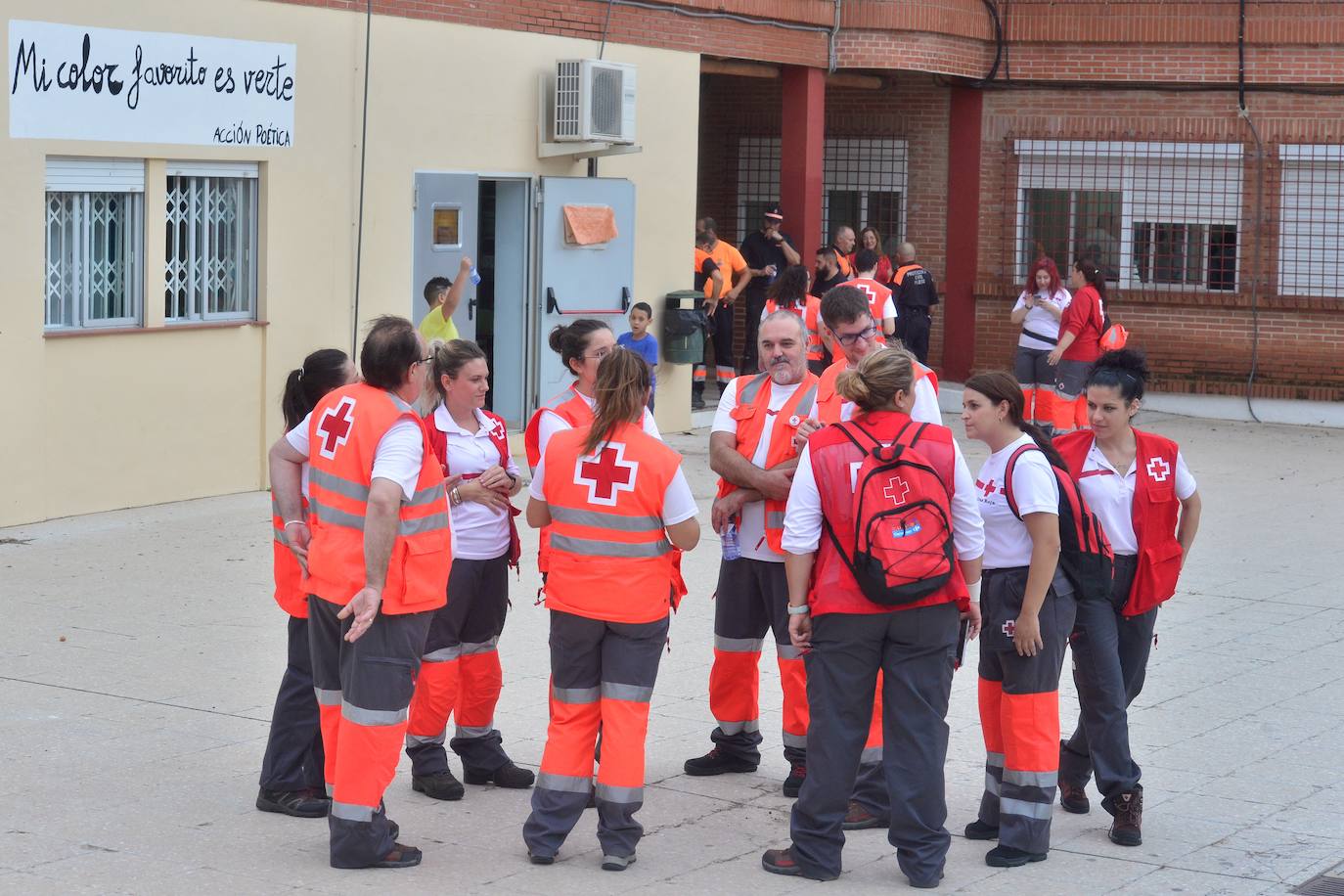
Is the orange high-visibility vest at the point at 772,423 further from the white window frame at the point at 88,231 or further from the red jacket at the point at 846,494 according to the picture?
the white window frame at the point at 88,231

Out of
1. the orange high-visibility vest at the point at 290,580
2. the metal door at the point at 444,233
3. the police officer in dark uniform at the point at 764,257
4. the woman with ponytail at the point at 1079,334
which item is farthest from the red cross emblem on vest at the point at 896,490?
the police officer in dark uniform at the point at 764,257

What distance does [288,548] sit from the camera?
5.91 m

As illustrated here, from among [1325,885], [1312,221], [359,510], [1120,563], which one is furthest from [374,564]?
[1312,221]

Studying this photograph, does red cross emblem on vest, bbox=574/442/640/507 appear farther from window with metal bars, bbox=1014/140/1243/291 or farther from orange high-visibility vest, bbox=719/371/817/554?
window with metal bars, bbox=1014/140/1243/291

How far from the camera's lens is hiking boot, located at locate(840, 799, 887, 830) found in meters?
6.00

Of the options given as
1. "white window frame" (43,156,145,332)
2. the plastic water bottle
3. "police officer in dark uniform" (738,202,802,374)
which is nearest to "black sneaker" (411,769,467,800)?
the plastic water bottle

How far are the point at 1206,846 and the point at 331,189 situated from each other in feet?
29.6

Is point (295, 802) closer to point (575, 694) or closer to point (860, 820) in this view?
point (575, 694)

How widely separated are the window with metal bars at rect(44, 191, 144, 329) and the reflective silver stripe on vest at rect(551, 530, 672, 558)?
22.4 feet

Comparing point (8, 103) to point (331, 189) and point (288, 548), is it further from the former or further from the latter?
point (288, 548)

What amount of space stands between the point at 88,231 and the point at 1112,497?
25.6 ft

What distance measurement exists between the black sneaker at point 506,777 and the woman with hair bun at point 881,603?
4.11 feet

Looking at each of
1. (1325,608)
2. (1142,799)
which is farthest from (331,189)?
(1142,799)

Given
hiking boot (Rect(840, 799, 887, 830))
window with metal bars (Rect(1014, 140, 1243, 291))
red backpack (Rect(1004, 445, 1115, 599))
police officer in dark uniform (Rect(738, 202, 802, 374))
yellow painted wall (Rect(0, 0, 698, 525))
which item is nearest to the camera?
red backpack (Rect(1004, 445, 1115, 599))
